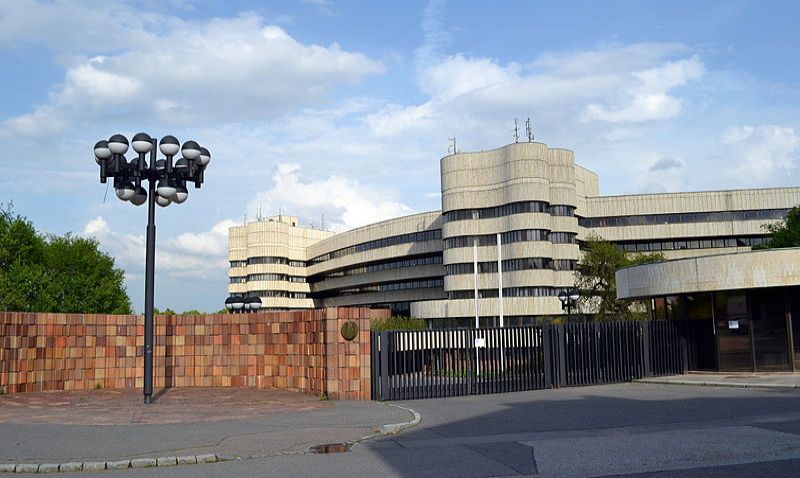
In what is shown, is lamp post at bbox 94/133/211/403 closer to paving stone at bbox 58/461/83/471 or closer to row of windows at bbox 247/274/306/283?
paving stone at bbox 58/461/83/471

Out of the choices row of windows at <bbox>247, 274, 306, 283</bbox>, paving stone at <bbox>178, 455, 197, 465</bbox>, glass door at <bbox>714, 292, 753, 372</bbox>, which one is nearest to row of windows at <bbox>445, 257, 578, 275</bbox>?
glass door at <bbox>714, 292, 753, 372</bbox>

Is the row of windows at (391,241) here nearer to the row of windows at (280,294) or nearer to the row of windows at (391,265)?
the row of windows at (391,265)

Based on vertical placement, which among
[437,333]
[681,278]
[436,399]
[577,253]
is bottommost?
[436,399]

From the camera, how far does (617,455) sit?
33.6 feet

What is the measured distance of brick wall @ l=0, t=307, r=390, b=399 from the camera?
19.4 meters

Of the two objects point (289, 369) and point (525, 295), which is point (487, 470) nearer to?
point (289, 369)

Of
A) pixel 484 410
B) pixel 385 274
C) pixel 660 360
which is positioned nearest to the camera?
pixel 484 410

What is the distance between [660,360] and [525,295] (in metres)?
38.5

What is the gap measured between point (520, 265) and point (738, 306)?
128ft

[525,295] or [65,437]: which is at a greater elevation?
[525,295]

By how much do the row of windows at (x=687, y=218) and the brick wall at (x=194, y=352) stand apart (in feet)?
173

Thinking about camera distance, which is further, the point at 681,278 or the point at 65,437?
the point at 681,278

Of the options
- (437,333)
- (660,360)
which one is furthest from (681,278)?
(437,333)

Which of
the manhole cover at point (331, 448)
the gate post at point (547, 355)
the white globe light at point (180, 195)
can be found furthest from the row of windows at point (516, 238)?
the manhole cover at point (331, 448)
